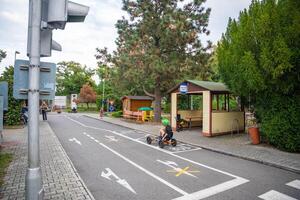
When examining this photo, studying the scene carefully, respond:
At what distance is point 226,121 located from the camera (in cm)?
1460

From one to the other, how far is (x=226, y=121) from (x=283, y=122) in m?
5.01

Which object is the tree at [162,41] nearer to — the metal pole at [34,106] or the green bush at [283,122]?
the green bush at [283,122]

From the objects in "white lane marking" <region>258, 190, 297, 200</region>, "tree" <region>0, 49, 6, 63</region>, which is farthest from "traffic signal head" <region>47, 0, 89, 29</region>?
"tree" <region>0, 49, 6, 63</region>

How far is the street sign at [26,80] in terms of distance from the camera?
313 cm

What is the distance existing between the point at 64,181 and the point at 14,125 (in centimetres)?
1422

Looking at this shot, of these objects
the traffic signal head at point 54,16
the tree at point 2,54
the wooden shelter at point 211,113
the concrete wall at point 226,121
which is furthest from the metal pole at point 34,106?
the tree at point 2,54

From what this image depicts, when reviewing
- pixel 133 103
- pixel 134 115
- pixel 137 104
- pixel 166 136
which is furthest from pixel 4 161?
pixel 137 104

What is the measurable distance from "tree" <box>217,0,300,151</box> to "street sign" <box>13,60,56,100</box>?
8460 millimetres

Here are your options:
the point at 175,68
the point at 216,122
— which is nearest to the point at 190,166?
the point at 216,122

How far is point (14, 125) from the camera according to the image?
17.4m

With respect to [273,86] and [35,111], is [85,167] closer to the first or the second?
[35,111]

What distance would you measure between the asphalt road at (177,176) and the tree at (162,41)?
35.3ft

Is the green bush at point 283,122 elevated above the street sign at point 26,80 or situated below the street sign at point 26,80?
below

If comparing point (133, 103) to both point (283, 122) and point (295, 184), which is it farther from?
point (295, 184)
